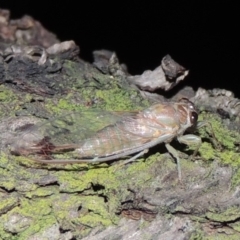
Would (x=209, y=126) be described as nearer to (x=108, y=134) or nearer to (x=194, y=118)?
(x=194, y=118)

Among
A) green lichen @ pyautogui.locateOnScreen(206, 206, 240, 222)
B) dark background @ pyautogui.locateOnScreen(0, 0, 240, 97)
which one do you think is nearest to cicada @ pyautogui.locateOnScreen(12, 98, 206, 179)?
green lichen @ pyautogui.locateOnScreen(206, 206, 240, 222)

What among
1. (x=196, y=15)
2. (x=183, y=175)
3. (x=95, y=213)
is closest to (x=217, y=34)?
(x=196, y=15)

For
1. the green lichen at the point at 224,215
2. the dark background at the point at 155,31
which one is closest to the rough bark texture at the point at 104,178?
the green lichen at the point at 224,215

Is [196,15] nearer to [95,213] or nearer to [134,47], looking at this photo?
[134,47]

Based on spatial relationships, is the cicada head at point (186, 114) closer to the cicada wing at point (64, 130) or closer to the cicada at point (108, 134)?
the cicada at point (108, 134)

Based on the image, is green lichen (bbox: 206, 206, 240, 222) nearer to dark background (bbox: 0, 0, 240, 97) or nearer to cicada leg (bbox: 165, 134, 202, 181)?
cicada leg (bbox: 165, 134, 202, 181)

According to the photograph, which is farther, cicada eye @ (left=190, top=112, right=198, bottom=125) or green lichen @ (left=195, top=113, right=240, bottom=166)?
cicada eye @ (left=190, top=112, right=198, bottom=125)
